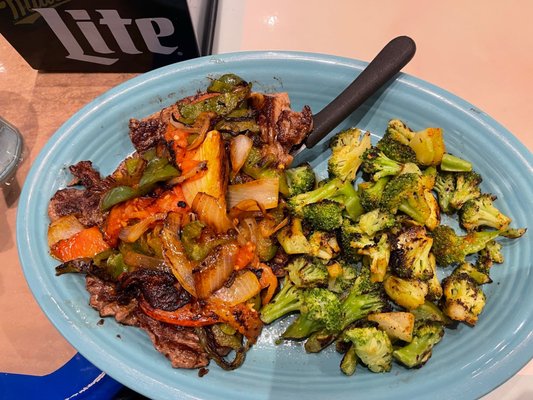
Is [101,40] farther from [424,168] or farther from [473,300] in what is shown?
[473,300]

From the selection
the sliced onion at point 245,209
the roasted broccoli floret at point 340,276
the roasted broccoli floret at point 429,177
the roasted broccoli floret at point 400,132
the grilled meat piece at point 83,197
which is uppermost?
the grilled meat piece at point 83,197

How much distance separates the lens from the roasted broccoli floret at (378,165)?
1.97m

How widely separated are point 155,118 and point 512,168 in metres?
1.61

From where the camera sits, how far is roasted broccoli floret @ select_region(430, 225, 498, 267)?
1851mm

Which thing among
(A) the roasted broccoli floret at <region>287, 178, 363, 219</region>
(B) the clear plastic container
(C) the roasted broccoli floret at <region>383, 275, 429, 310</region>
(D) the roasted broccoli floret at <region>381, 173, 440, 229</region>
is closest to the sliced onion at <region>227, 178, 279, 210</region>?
(A) the roasted broccoli floret at <region>287, 178, 363, 219</region>

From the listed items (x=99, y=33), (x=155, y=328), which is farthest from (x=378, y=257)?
(x=99, y=33)

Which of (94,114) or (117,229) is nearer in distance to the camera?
(117,229)

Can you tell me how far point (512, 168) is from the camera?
197cm

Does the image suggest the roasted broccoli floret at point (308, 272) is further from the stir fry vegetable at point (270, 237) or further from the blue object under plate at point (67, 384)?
the blue object under plate at point (67, 384)

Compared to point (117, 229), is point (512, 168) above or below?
below

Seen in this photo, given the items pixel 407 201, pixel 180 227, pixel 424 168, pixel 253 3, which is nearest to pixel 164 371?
pixel 180 227

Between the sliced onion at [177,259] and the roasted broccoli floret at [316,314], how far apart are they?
436 millimetres

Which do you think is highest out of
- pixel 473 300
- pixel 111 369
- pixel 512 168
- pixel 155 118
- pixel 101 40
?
pixel 101 40

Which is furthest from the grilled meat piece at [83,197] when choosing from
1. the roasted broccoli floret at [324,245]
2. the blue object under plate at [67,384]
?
the roasted broccoli floret at [324,245]
